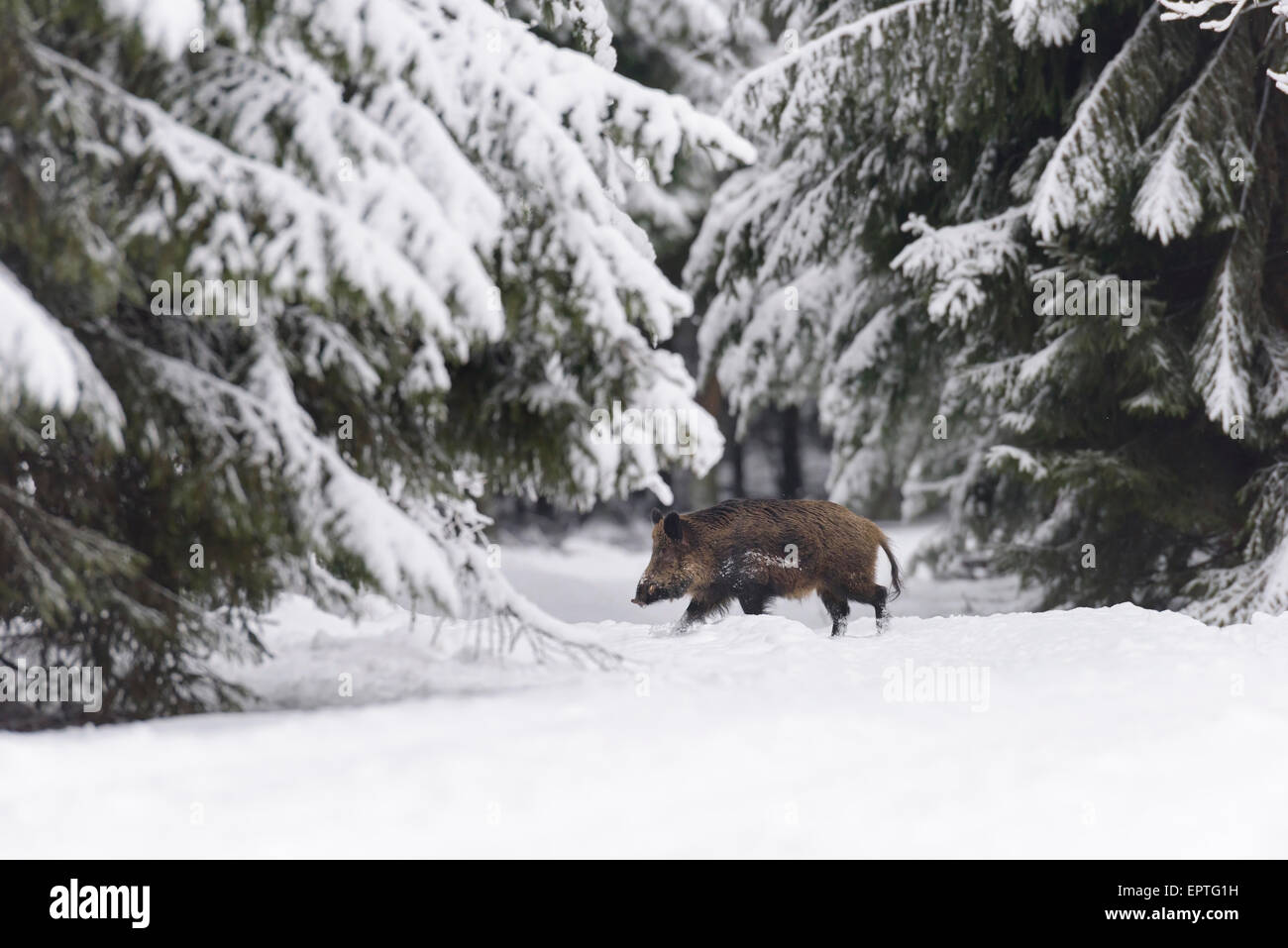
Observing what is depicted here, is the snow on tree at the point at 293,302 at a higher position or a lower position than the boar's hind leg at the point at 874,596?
higher

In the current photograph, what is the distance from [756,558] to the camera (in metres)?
7.54

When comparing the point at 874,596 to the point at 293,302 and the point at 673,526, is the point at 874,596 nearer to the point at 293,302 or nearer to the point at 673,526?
the point at 673,526

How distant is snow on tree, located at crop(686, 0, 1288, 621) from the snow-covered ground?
3637 mm

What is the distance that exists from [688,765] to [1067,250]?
270 inches

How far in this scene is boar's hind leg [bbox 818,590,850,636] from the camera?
25.3ft

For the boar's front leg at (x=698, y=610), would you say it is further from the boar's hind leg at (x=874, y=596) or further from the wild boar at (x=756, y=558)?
the boar's hind leg at (x=874, y=596)

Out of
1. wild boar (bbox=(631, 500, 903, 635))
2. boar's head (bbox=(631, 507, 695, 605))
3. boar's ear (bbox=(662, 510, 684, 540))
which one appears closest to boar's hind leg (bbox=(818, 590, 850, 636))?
wild boar (bbox=(631, 500, 903, 635))

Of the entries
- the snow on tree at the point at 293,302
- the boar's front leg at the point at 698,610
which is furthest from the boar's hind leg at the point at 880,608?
the snow on tree at the point at 293,302

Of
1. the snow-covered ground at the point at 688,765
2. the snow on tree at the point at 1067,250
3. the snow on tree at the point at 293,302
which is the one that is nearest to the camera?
the snow-covered ground at the point at 688,765

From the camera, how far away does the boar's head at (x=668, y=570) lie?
744 cm

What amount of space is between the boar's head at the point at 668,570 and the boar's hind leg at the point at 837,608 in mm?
967

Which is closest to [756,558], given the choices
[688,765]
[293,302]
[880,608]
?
[880,608]

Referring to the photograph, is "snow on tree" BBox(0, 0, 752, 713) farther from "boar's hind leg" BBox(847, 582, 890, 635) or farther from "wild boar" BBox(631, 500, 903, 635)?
"boar's hind leg" BBox(847, 582, 890, 635)
